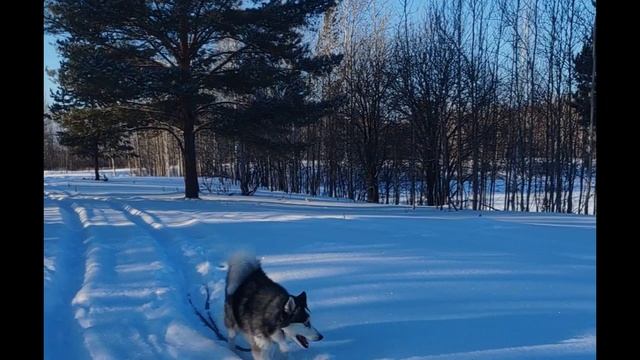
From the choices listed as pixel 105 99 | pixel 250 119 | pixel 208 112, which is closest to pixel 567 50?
pixel 250 119

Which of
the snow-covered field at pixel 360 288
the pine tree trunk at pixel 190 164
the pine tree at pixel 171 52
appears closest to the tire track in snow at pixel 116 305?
the snow-covered field at pixel 360 288

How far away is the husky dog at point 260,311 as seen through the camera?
10.5 ft

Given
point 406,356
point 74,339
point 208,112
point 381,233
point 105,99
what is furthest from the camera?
point 208,112

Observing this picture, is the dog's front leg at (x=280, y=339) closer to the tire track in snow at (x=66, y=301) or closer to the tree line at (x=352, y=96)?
the tire track in snow at (x=66, y=301)

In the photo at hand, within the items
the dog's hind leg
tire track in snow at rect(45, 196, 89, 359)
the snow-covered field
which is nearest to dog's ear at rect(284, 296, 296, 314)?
the snow-covered field

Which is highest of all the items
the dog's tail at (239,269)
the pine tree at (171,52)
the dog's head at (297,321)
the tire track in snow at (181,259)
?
the pine tree at (171,52)

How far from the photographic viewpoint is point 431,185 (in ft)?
70.1

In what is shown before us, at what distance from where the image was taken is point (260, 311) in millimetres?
3480

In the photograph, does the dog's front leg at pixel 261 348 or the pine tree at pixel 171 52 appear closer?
the dog's front leg at pixel 261 348

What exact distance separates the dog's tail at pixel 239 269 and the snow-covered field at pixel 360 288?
46 cm

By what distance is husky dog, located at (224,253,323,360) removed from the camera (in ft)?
10.5
